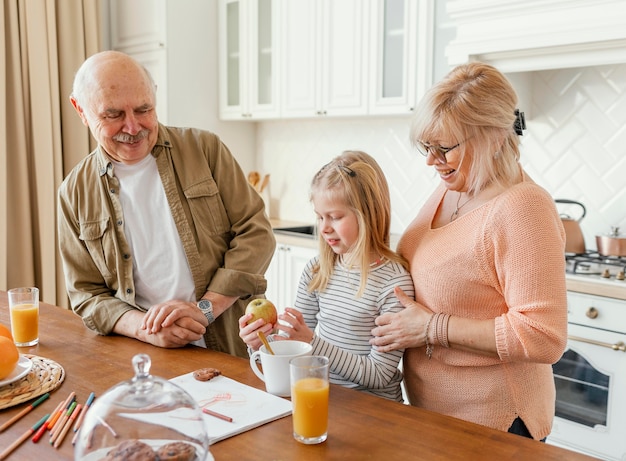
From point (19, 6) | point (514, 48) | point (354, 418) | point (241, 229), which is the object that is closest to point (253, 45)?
point (19, 6)

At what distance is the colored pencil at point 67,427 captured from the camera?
1082 mm

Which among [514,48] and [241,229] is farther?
[514,48]

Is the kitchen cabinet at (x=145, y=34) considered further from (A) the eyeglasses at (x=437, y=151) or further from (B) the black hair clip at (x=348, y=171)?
(A) the eyeglasses at (x=437, y=151)

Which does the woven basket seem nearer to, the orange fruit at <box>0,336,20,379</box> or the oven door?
the orange fruit at <box>0,336,20,379</box>

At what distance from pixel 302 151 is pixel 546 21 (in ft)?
6.32

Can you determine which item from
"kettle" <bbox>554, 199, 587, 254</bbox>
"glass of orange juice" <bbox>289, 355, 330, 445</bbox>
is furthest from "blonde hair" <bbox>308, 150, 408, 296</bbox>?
"kettle" <bbox>554, 199, 587, 254</bbox>

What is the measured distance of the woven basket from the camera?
1263 mm

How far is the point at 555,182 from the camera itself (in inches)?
121

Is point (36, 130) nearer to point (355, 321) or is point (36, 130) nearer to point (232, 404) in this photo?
point (355, 321)

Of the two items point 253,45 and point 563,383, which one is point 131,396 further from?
point 253,45

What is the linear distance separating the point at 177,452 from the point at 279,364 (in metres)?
0.40

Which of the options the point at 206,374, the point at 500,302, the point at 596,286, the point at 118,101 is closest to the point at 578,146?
the point at 596,286

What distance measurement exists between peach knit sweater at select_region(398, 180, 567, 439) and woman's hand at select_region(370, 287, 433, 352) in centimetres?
5

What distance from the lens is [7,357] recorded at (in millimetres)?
1312
